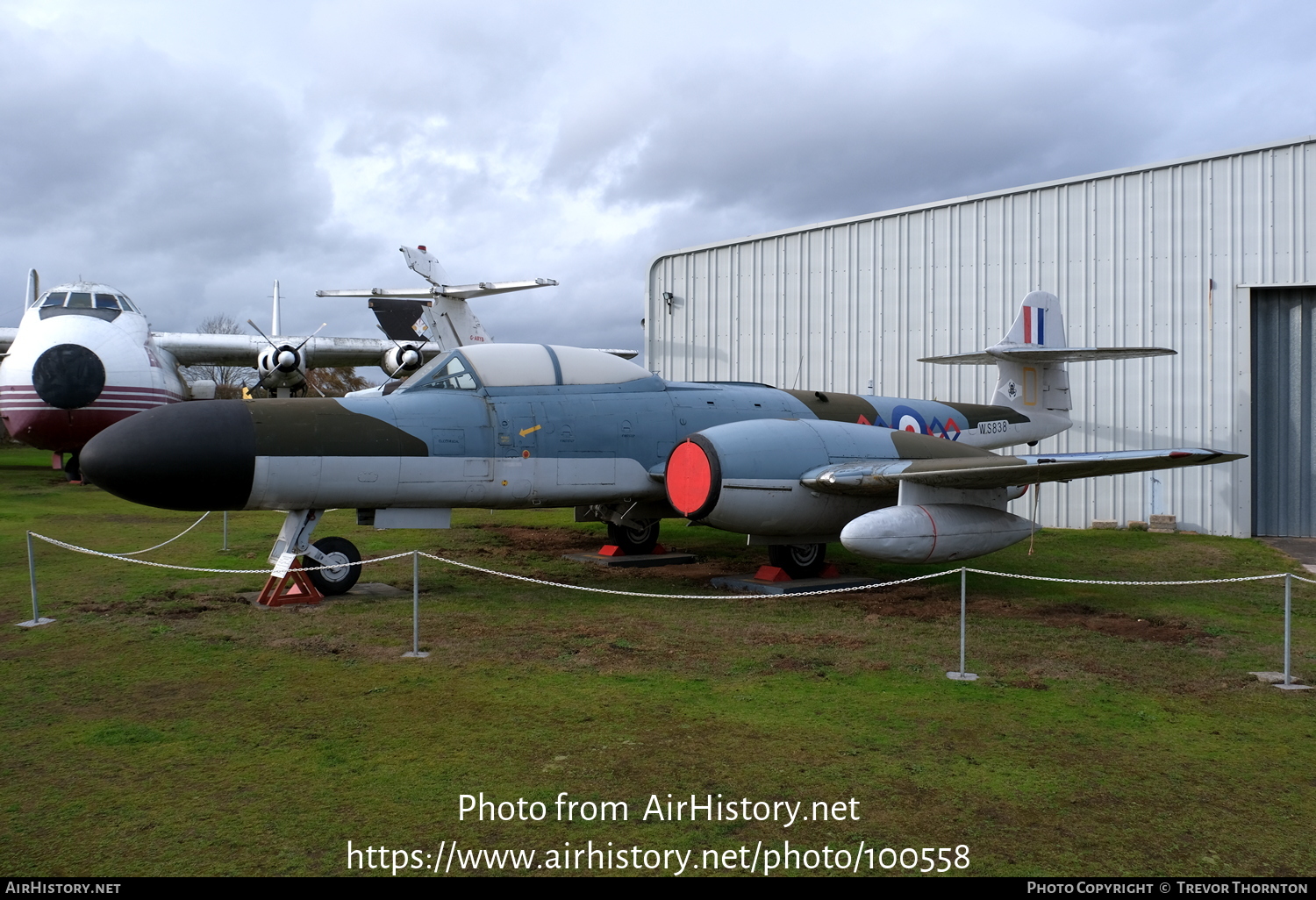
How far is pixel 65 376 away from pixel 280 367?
180 inches

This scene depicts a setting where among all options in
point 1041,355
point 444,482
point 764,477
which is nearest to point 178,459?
point 444,482

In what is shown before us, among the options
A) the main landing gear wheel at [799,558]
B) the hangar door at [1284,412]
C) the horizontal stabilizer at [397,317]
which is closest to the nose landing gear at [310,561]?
the main landing gear wheel at [799,558]

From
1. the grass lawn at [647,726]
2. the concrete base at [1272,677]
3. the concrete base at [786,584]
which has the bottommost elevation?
the concrete base at [1272,677]

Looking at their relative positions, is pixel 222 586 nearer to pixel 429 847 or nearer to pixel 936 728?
pixel 429 847

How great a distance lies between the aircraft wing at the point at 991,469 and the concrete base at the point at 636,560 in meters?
3.07

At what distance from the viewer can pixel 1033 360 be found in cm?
1320

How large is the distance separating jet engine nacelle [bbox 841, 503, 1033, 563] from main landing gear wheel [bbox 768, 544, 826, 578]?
162cm

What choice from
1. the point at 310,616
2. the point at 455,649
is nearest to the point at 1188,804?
the point at 455,649

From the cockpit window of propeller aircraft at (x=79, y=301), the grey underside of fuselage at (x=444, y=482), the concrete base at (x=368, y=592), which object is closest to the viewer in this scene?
the grey underside of fuselage at (x=444, y=482)

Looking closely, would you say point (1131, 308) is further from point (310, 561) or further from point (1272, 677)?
point (310, 561)

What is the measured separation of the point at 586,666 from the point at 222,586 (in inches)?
197

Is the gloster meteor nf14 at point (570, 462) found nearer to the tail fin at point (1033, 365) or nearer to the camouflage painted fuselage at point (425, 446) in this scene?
the camouflage painted fuselage at point (425, 446)

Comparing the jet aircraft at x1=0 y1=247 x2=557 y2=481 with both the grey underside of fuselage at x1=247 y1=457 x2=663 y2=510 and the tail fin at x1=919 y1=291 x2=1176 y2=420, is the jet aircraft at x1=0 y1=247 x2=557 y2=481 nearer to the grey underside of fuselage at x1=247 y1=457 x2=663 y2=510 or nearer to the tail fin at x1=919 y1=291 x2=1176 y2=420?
the tail fin at x1=919 y1=291 x2=1176 y2=420

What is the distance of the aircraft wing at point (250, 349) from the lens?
23438mm
